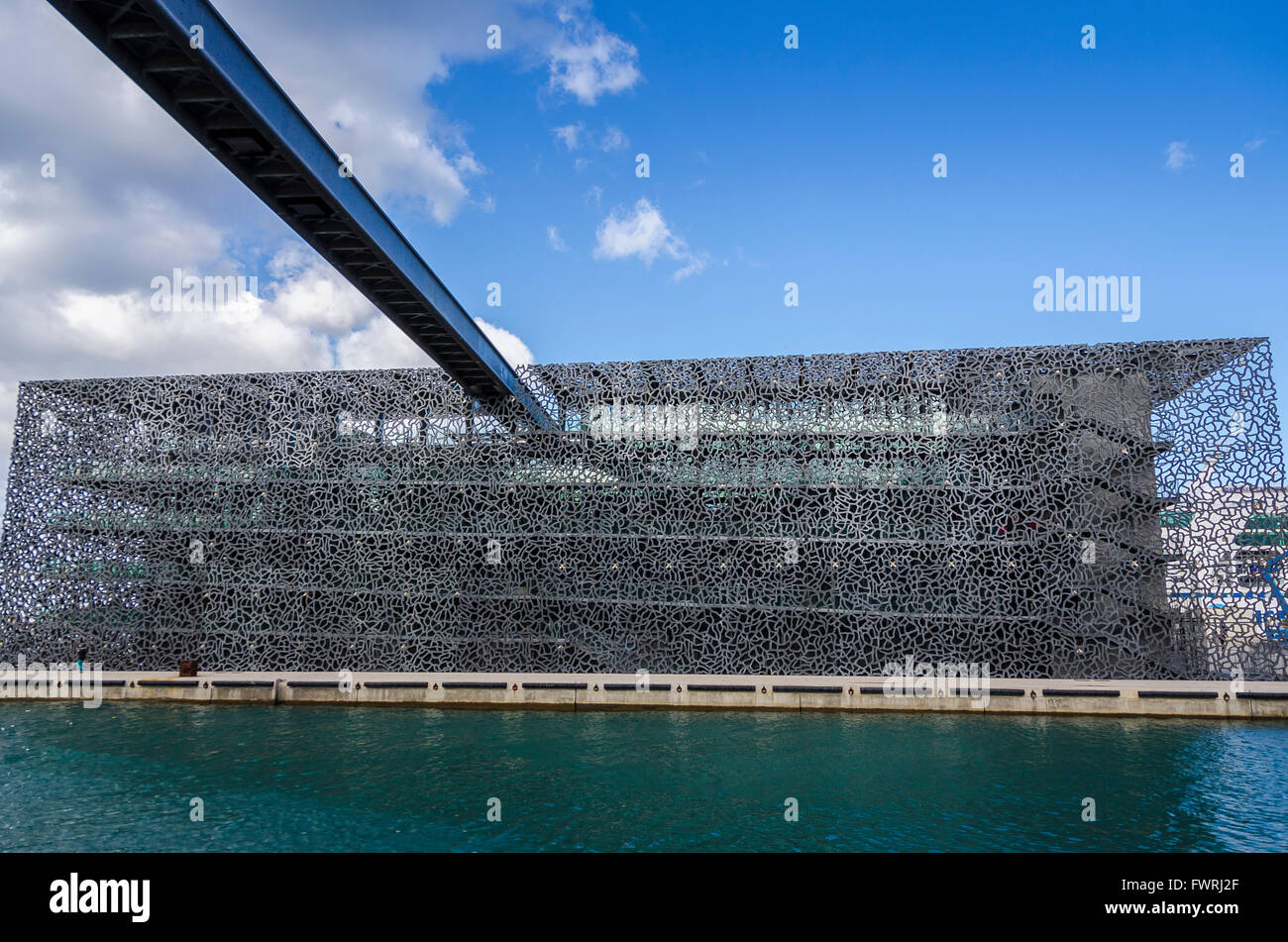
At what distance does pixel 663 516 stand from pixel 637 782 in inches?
317

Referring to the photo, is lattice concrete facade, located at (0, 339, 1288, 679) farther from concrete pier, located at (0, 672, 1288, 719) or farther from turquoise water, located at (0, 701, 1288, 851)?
turquoise water, located at (0, 701, 1288, 851)

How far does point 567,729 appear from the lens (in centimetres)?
1168

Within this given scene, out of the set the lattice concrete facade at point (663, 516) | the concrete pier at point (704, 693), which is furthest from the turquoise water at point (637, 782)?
the lattice concrete facade at point (663, 516)

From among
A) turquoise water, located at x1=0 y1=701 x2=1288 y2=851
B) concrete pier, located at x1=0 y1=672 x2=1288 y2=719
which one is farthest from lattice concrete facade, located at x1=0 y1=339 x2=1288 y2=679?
turquoise water, located at x1=0 y1=701 x2=1288 y2=851

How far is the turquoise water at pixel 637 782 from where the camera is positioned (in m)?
7.11

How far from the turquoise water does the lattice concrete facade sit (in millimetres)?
3440

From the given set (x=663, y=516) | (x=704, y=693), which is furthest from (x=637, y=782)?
(x=663, y=516)

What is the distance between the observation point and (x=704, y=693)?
43.1ft

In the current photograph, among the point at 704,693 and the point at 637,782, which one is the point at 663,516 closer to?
the point at 704,693

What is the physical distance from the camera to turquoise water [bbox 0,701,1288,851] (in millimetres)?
7109

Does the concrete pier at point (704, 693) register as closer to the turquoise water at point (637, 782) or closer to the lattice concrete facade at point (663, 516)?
the turquoise water at point (637, 782)
